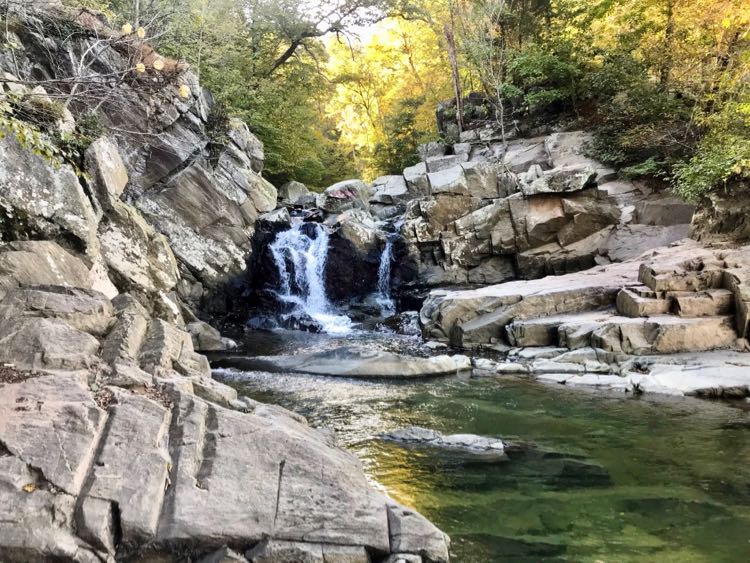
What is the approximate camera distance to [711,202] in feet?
Result: 50.1

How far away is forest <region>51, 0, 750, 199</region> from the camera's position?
18.2 m

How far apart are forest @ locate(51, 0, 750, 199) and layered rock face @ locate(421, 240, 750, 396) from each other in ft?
10.7

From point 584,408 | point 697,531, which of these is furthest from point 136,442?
point 584,408

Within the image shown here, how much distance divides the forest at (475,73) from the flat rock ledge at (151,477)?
11266mm

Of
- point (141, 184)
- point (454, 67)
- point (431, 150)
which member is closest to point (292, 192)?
point (431, 150)

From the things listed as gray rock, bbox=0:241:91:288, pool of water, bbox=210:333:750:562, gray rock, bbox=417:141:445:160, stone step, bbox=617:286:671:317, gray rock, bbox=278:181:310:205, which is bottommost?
pool of water, bbox=210:333:750:562

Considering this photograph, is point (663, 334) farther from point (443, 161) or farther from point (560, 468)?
point (443, 161)

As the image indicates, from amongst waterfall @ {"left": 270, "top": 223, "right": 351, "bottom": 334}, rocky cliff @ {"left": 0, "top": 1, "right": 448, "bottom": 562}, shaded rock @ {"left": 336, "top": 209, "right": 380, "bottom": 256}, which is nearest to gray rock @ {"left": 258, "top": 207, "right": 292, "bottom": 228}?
waterfall @ {"left": 270, "top": 223, "right": 351, "bottom": 334}

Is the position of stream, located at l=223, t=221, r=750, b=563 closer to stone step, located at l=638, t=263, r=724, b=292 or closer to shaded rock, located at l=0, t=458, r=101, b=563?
shaded rock, located at l=0, t=458, r=101, b=563

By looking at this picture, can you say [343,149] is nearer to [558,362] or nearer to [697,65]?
[697,65]

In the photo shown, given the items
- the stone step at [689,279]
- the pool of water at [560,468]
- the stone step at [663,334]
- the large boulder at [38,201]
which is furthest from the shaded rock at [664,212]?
the large boulder at [38,201]

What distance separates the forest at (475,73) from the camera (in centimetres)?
1822

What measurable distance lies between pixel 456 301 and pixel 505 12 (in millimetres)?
22360

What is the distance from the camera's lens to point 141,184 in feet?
61.1
